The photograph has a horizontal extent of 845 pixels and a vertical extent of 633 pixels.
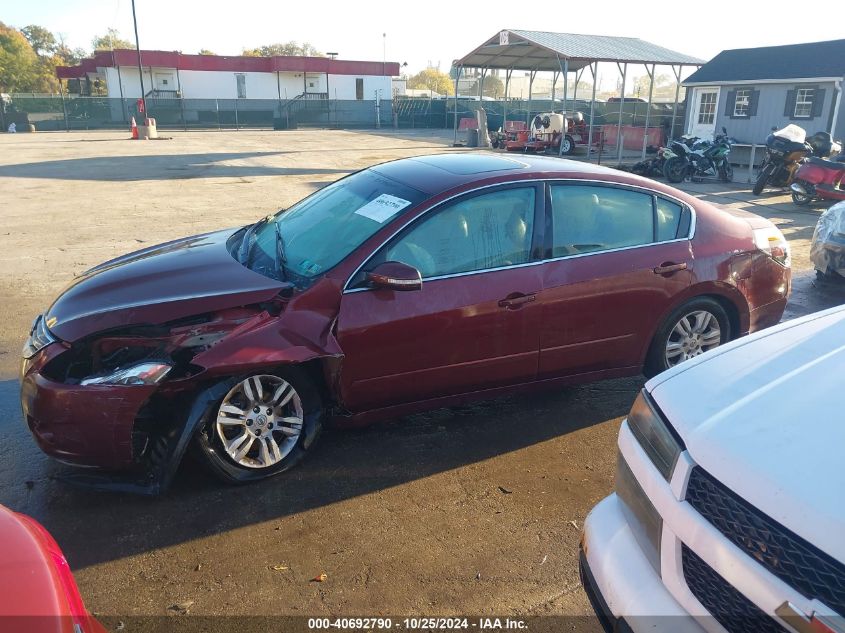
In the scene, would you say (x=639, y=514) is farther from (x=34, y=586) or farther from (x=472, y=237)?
(x=472, y=237)

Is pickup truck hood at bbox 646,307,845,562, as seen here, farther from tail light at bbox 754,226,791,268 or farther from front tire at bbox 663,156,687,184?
front tire at bbox 663,156,687,184

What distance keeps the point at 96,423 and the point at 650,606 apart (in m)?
2.55

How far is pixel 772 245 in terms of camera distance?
4.63 meters

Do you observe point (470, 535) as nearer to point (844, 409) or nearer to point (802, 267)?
point (844, 409)

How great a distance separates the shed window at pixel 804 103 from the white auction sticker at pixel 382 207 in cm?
2341

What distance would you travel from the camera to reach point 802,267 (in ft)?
27.1

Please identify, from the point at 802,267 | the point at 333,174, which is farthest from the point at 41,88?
the point at 802,267

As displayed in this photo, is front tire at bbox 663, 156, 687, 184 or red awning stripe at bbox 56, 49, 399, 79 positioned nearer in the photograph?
front tire at bbox 663, 156, 687, 184

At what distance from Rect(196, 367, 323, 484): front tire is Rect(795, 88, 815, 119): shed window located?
24.3m

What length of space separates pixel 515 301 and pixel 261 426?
159 centimetres

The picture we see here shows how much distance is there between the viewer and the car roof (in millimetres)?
3887

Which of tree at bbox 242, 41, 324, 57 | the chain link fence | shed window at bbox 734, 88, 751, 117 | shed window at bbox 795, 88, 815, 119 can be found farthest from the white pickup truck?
tree at bbox 242, 41, 324, 57

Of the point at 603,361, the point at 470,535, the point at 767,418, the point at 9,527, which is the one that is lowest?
the point at 470,535

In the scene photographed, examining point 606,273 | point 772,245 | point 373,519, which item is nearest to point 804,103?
point 772,245
